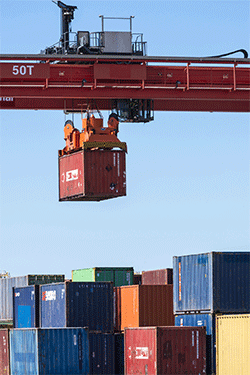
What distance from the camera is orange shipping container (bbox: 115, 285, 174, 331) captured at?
122 feet

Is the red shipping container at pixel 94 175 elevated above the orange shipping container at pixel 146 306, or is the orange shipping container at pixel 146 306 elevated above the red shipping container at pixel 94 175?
the red shipping container at pixel 94 175

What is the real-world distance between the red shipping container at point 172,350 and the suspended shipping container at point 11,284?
46.6 feet

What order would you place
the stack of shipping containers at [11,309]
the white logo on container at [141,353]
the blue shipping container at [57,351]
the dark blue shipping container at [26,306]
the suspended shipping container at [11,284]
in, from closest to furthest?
the white logo on container at [141,353]
the blue shipping container at [57,351]
the stack of shipping containers at [11,309]
the dark blue shipping container at [26,306]
the suspended shipping container at [11,284]

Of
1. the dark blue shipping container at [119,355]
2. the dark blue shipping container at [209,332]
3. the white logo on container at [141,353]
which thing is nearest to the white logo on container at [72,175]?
the dark blue shipping container at [119,355]

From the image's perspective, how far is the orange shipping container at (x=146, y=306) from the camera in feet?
122

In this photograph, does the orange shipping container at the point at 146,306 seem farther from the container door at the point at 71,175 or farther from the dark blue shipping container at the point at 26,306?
the container door at the point at 71,175

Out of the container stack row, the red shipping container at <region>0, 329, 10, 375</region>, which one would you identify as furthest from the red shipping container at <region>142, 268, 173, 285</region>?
the red shipping container at <region>0, 329, 10, 375</region>

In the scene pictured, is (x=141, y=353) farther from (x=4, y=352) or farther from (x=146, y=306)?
(x=4, y=352)

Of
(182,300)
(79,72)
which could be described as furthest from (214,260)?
(79,72)

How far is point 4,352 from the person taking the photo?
38250 mm

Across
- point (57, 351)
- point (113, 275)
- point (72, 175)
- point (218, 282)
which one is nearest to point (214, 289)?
point (218, 282)

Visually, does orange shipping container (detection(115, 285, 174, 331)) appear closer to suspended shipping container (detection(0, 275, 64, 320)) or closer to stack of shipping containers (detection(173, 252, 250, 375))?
stack of shipping containers (detection(173, 252, 250, 375))

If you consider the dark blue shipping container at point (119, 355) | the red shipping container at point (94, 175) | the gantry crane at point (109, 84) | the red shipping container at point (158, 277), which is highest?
the gantry crane at point (109, 84)

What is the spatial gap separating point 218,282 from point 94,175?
26.5ft
